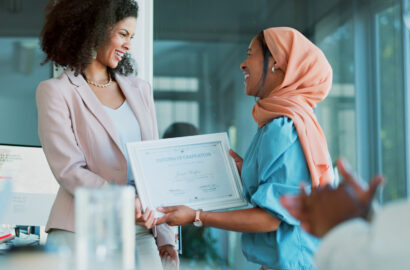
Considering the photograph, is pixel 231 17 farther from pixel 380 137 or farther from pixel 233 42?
pixel 380 137

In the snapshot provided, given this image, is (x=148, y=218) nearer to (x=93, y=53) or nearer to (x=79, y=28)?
(x=93, y=53)

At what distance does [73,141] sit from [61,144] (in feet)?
0.15

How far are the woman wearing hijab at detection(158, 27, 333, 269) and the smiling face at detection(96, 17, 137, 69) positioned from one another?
0.54m

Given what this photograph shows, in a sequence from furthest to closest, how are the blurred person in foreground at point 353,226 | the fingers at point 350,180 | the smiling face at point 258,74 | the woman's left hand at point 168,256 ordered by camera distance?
the woman's left hand at point 168,256, the smiling face at point 258,74, the fingers at point 350,180, the blurred person in foreground at point 353,226

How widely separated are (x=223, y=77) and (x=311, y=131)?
5.03 ft

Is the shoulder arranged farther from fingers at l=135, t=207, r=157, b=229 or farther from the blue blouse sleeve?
fingers at l=135, t=207, r=157, b=229

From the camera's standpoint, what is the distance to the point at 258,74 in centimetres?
192

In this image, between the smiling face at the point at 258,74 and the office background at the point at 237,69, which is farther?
the office background at the point at 237,69

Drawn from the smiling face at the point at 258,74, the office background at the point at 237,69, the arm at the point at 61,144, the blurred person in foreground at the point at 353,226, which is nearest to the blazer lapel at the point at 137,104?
the arm at the point at 61,144

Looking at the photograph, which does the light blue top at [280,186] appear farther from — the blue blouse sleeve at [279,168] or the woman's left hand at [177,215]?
the woman's left hand at [177,215]

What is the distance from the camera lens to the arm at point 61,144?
1770 millimetres

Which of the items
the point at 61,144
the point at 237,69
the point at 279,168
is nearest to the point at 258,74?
the point at 279,168

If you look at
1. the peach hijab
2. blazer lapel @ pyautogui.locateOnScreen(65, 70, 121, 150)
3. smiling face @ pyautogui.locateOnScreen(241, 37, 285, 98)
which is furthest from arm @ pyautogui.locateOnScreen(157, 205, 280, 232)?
smiling face @ pyautogui.locateOnScreen(241, 37, 285, 98)

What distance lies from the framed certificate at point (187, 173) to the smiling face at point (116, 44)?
1.39 feet
